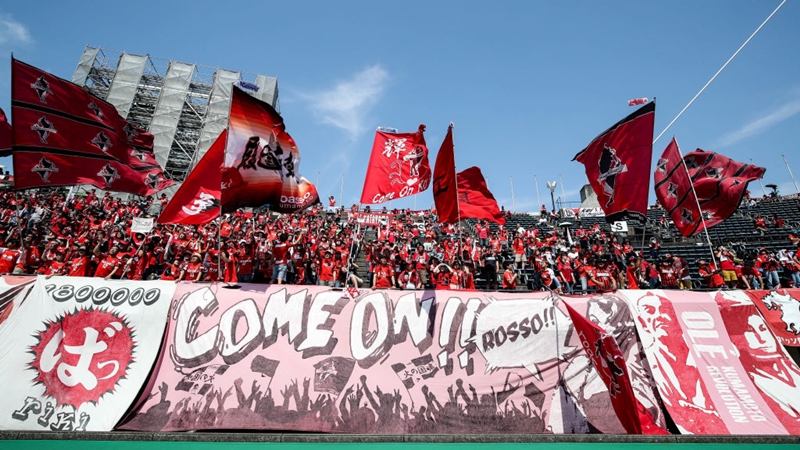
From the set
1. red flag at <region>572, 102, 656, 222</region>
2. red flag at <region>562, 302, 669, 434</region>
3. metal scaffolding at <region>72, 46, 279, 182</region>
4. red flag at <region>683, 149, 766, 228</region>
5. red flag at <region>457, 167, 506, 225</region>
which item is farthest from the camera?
metal scaffolding at <region>72, 46, 279, 182</region>

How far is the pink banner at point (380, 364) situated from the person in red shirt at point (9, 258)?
20.2 feet

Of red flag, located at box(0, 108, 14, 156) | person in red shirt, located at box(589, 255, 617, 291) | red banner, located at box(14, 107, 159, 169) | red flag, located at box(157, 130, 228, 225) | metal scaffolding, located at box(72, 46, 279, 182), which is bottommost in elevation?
person in red shirt, located at box(589, 255, 617, 291)

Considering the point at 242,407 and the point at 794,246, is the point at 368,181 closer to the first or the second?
the point at 242,407

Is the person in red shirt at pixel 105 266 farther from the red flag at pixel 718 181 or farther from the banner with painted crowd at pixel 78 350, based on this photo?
the red flag at pixel 718 181

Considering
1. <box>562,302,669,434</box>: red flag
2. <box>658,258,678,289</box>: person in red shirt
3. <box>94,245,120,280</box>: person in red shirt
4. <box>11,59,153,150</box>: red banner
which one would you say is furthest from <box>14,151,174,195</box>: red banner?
<box>658,258,678,289</box>: person in red shirt

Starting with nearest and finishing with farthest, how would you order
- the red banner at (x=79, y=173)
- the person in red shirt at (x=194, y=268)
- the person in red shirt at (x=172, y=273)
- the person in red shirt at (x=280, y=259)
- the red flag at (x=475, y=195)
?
the red banner at (x=79, y=173), the person in red shirt at (x=194, y=268), the person in red shirt at (x=172, y=273), the person in red shirt at (x=280, y=259), the red flag at (x=475, y=195)

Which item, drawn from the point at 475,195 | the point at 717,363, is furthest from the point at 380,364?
the point at 717,363

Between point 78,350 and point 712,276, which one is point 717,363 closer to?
point 712,276

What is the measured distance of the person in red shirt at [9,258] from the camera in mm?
8655

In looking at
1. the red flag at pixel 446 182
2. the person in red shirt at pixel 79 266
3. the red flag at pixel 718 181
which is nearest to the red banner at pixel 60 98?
the person in red shirt at pixel 79 266

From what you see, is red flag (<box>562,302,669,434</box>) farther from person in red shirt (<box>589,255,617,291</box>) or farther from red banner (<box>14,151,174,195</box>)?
red banner (<box>14,151,174,195</box>)

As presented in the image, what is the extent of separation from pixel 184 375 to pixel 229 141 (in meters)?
4.48

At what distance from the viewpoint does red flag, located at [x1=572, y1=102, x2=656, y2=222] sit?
8.29m

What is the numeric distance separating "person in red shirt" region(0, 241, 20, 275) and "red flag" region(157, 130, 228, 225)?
4782 millimetres
